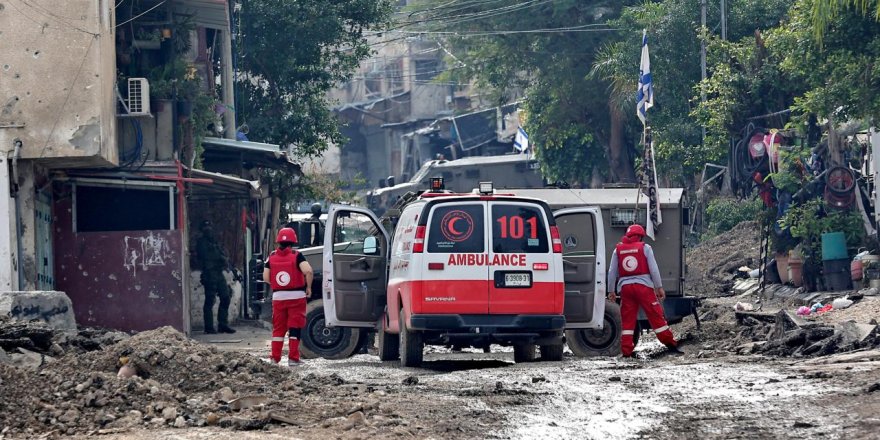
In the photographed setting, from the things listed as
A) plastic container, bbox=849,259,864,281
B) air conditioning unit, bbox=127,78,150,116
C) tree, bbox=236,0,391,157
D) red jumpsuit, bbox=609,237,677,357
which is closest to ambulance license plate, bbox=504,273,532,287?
red jumpsuit, bbox=609,237,677,357

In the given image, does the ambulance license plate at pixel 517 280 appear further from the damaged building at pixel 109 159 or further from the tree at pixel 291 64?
the tree at pixel 291 64

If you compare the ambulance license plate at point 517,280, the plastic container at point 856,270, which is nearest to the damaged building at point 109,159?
the ambulance license plate at point 517,280

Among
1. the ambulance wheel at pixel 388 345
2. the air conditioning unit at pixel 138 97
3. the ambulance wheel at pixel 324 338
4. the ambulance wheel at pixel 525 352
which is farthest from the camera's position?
the air conditioning unit at pixel 138 97

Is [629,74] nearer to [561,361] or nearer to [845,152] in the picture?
[845,152]

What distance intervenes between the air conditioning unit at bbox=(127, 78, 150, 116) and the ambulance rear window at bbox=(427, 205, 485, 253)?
872 cm

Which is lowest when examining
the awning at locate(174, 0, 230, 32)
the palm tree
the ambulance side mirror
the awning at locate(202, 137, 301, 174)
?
the ambulance side mirror

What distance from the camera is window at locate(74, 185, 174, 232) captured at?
74.6ft

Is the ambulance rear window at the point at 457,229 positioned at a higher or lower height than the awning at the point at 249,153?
lower

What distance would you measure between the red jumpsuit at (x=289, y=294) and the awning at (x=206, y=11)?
368 inches

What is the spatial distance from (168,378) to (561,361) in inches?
202

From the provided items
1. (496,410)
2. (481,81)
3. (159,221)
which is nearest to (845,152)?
(159,221)

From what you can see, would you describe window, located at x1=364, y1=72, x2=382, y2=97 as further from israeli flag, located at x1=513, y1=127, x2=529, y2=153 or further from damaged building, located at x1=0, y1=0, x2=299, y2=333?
damaged building, located at x1=0, y1=0, x2=299, y2=333

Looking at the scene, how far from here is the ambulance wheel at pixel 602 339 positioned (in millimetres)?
17188

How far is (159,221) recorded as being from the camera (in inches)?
911
